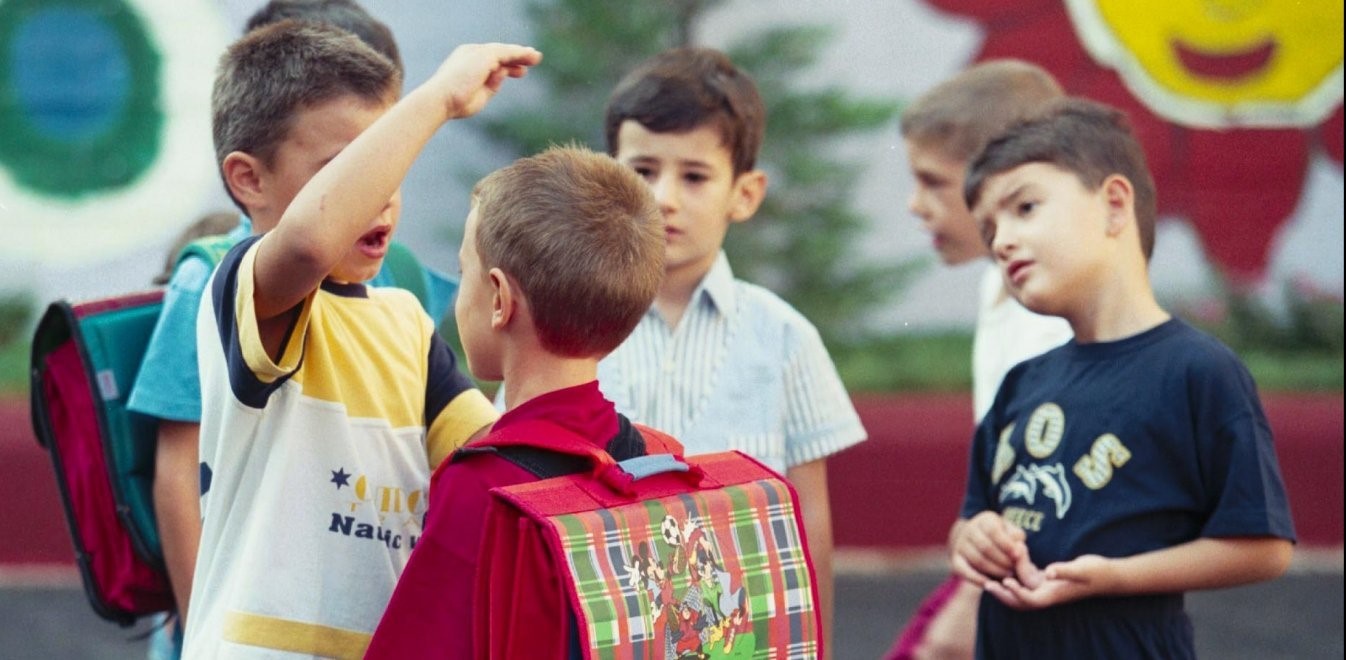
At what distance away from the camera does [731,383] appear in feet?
9.70

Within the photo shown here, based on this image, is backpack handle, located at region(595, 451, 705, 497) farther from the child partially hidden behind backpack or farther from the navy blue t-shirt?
the navy blue t-shirt

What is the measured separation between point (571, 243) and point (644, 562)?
40cm

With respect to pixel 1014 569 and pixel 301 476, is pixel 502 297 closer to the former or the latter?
pixel 301 476

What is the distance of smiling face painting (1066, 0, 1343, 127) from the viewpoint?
7.50m

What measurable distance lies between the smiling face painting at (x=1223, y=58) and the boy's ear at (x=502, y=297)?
596cm

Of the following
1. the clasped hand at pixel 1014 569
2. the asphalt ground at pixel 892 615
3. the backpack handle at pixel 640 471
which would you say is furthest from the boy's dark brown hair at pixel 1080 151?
the asphalt ground at pixel 892 615

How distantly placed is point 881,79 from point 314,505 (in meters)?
5.77

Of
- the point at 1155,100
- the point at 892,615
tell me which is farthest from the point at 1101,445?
the point at 1155,100

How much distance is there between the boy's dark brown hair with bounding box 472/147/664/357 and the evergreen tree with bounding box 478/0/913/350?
537cm

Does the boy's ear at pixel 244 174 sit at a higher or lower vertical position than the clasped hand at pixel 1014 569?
higher

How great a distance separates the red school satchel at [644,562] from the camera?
182 centimetres

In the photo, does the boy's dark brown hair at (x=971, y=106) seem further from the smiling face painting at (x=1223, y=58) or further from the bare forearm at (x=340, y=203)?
the smiling face painting at (x=1223, y=58)

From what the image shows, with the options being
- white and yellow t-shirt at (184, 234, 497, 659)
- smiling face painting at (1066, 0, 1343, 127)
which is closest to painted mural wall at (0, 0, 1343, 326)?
smiling face painting at (1066, 0, 1343, 127)

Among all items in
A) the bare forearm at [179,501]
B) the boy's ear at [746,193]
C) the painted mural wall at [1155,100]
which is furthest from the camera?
the painted mural wall at [1155,100]
